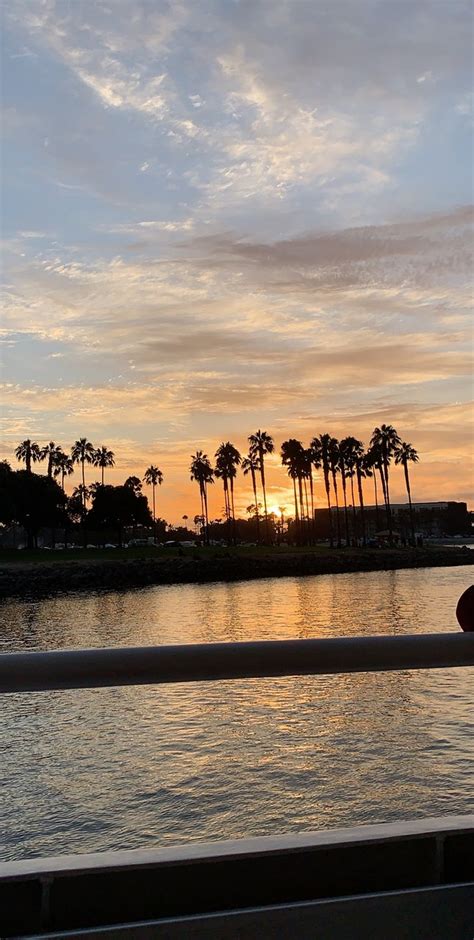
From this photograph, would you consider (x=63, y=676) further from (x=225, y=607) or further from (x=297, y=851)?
(x=225, y=607)

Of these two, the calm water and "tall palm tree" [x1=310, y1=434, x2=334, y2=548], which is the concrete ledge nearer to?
the calm water

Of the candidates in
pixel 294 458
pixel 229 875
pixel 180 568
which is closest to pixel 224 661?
pixel 229 875

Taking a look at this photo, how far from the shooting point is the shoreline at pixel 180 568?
87.8 metres

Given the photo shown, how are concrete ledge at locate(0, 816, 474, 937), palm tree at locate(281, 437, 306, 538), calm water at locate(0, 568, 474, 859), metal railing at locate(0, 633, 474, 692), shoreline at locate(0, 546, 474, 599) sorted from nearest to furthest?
concrete ledge at locate(0, 816, 474, 937)
metal railing at locate(0, 633, 474, 692)
calm water at locate(0, 568, 474, 859)
shoreline at locate(0, 546, 474, 599)
palm tree at locate(281, 437, 306, 538)

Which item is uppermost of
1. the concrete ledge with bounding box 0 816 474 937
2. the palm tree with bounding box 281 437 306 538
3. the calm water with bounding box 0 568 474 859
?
the palm tree with bounding box 281 437 306 538

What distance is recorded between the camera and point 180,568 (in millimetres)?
104250

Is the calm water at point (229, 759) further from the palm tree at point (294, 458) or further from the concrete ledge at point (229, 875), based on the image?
the palm tree at point (294, 458)

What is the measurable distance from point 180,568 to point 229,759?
9645 centimetres

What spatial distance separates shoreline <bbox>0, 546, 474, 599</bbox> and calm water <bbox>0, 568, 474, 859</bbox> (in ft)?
202

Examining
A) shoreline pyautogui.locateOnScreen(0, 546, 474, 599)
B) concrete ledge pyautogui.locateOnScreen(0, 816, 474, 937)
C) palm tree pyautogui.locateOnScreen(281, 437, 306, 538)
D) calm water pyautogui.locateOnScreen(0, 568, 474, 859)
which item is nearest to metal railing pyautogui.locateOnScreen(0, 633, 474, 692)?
concrete ledge pyautogui.locateOnScreen(0, 816, 474, 937)

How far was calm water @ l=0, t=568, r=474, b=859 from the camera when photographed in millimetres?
5801

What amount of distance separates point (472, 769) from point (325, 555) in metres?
115

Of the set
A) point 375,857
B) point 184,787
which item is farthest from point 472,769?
point 375,857

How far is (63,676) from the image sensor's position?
2.14 metres
